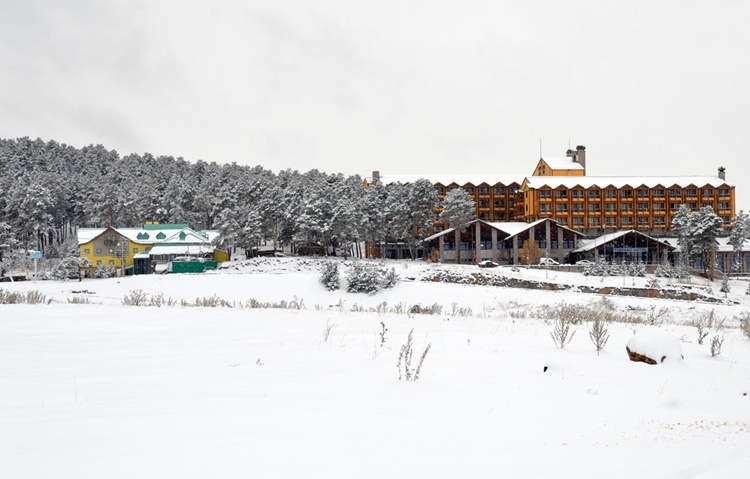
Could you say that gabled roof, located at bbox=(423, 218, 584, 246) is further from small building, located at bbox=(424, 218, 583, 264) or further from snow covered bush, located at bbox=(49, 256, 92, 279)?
snow covered bush, located at bbox=(49, 256, 92, 279)

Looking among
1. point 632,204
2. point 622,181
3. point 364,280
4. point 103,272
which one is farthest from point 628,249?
point 103,272

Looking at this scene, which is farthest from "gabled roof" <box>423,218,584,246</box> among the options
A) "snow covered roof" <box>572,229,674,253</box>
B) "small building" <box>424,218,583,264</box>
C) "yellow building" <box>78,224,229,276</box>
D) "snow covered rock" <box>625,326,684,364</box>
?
"snow covered rock" <box>625,326,684,364</box>

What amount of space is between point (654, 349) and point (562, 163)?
309 ft

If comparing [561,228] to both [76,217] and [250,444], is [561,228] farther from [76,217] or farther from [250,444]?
[76,217]

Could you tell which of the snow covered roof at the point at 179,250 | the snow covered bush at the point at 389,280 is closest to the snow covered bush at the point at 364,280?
the snow covered bush at the point at 389,280

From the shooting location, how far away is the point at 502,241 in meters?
75.4

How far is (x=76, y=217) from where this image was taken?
4055 inches

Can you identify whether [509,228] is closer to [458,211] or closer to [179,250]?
[458,211]

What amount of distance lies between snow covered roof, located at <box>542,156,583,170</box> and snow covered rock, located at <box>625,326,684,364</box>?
91.6 meters

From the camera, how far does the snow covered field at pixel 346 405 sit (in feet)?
14.6

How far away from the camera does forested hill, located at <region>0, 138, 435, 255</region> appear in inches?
2894

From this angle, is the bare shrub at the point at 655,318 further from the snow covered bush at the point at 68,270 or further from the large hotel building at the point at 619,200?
the snow covered bush at the point at 68,270

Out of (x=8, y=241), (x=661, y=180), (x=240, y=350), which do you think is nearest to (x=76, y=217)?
(x=8, y=241)

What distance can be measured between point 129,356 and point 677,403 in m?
7.84
